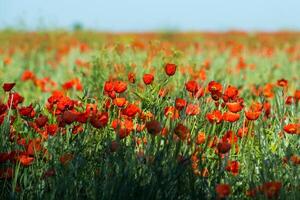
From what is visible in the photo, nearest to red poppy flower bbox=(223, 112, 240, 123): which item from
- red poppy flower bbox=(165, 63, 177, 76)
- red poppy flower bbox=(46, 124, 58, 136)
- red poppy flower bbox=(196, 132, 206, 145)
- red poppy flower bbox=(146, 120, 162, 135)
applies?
red poppy flower bbox=(196, 132, 206, 145)

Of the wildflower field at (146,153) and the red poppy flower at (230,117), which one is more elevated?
the red poppy flower at (230,117)

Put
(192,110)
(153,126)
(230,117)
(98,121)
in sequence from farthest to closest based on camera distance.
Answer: (192,110)
(230,117)
(98,121)
(153,126)

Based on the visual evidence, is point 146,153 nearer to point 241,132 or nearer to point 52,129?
point 52,129

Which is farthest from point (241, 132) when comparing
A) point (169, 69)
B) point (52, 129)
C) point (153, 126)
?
point (52, 129)

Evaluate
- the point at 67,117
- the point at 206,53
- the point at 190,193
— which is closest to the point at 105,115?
the point at 67,117

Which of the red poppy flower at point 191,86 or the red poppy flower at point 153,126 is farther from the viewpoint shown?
the red poppy flower at point 191,86

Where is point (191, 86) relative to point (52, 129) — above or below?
above

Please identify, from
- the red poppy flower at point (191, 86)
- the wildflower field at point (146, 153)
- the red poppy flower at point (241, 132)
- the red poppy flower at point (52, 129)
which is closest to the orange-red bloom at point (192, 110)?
the wildflower field at point (146, 153)

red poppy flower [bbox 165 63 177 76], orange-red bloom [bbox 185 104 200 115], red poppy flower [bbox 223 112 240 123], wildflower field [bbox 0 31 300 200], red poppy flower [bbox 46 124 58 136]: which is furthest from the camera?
red poppy flower [bbox 165 63 177 76]

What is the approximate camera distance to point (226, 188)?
6.91 ft

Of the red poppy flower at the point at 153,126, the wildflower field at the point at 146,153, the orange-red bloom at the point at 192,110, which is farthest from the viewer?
the orange-red bloom at the point at 192,110

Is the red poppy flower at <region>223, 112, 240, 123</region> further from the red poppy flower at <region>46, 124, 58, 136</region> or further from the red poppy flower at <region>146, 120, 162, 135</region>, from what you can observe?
the red poppy flower at <region>46, 124, 58, 136</region>

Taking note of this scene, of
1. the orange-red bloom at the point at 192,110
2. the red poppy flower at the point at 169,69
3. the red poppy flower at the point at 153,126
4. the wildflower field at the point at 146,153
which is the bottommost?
the wildflower field at the point at 146,153

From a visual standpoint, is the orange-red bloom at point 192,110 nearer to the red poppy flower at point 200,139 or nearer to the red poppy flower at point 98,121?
the red poppy flower at point 200,139
